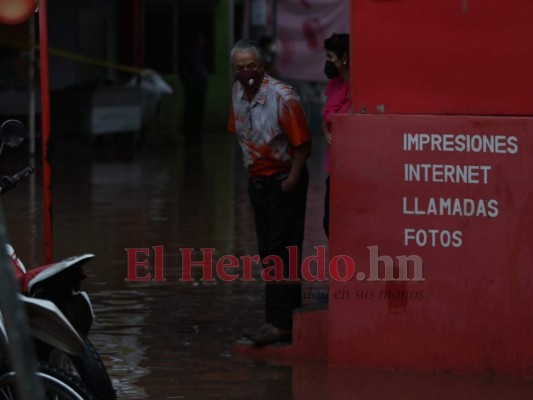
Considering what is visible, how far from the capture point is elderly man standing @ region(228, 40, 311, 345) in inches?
322

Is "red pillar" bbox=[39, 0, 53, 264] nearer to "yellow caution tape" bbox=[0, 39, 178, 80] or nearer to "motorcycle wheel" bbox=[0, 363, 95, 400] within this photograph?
"motorcycle wheel" bbox=[0, 363, 95, 400]

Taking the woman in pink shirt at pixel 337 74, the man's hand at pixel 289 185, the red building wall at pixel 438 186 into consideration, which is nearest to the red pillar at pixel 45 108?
the man's hand at pixel 289 185

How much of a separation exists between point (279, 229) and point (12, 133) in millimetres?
2255

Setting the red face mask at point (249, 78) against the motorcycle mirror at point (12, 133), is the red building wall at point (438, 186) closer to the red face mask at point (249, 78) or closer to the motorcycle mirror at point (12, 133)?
the red face mask at point (249, 78)

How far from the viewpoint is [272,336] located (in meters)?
8.33

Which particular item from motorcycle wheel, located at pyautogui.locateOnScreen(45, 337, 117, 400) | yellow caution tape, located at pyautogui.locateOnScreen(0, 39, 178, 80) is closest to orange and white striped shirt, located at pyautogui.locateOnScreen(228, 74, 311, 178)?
motorcycle wheel, located at pyautogui.locateOnScreen(45, 337, 117, 400)

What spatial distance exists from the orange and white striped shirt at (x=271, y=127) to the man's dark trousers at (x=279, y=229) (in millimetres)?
101

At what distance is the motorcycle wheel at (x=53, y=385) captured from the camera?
5.54m

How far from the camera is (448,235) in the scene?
7582 millimetres

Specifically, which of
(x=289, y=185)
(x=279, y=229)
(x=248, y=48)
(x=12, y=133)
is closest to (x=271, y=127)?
(x=289, y=185)

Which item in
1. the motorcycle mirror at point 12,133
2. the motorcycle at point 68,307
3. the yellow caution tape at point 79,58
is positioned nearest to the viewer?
the motorcycle at point 68,307

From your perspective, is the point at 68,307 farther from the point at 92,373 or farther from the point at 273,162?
the point at 273,162

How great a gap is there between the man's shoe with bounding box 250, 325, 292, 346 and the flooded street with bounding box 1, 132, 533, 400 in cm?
17

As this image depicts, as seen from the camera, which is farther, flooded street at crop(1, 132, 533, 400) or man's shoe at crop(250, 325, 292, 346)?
man's shoe at crop(250, 325, 292, 346)
